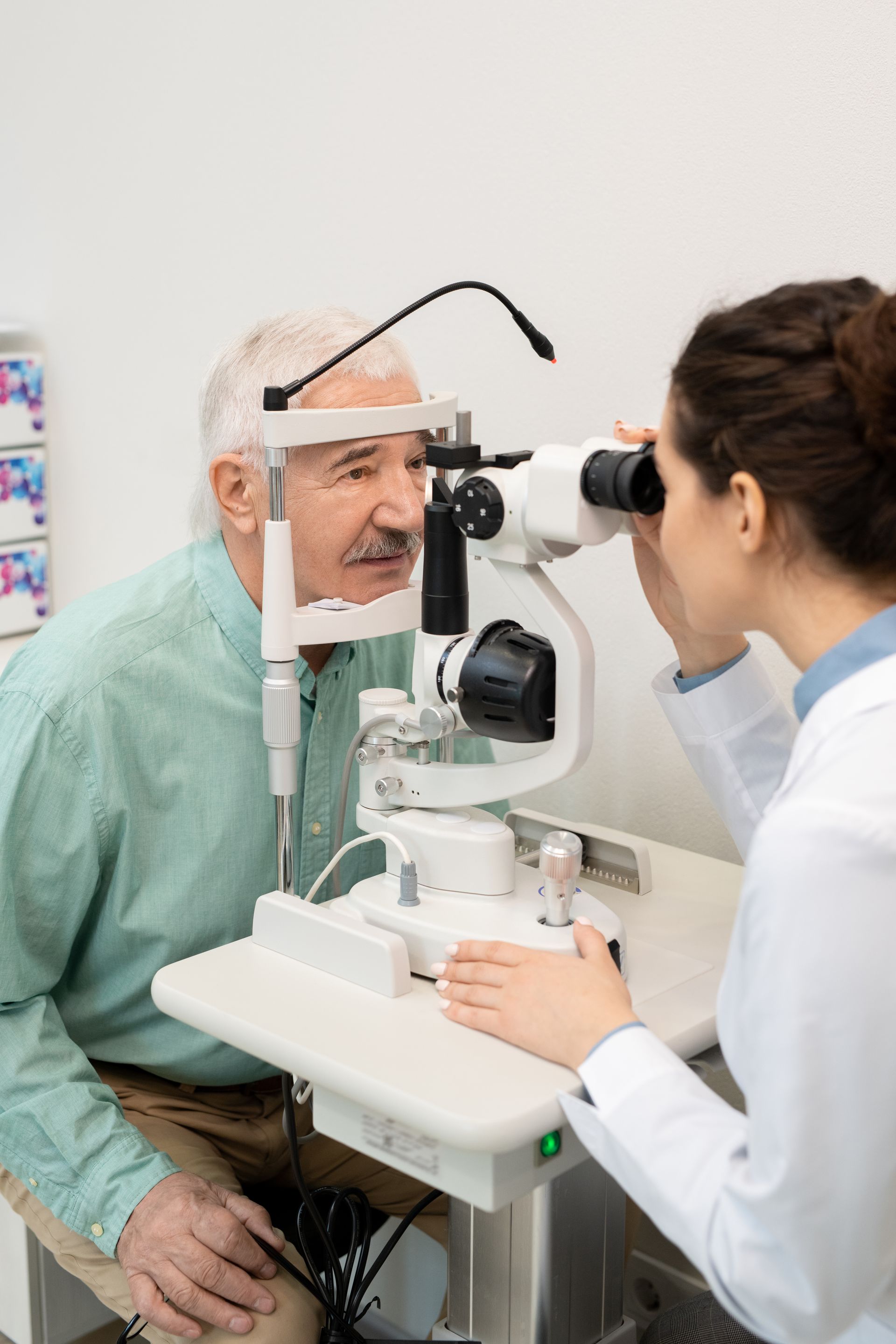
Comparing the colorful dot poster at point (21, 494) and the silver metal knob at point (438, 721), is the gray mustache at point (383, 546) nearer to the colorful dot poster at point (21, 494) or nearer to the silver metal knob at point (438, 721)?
the silver metal knob at point (438, 721)

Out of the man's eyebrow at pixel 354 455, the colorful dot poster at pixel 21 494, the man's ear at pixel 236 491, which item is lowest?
the colorful dot poster at pixel 21 494

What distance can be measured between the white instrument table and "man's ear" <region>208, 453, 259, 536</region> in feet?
1.60

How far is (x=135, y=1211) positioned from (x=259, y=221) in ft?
5.54

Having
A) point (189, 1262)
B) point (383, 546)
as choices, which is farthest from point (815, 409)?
point (189, 1262)

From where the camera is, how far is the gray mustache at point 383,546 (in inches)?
57.2

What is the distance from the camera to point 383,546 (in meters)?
1.46

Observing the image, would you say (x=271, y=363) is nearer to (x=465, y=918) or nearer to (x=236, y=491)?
(x=236, y=491)

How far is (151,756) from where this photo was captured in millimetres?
1434

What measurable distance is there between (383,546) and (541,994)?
1.92 feet

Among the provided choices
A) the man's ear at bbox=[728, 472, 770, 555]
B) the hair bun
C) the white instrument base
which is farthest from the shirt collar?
the hair bun

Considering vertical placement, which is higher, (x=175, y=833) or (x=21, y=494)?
(x=21, y=494)

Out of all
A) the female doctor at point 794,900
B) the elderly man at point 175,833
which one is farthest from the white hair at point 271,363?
the female doctor at point 794,900

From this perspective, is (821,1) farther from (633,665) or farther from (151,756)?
(151,756)

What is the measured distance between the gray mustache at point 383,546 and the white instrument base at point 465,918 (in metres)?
0.38
